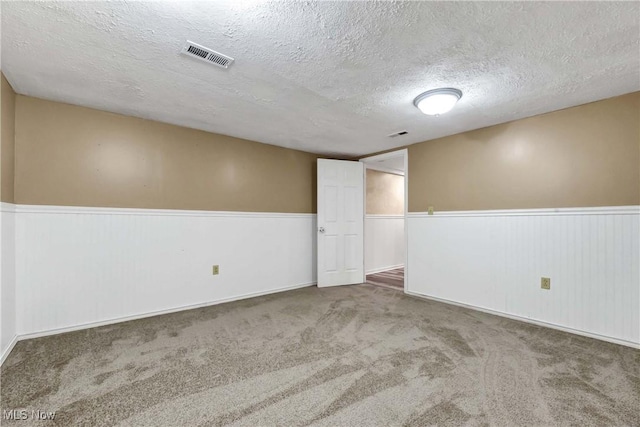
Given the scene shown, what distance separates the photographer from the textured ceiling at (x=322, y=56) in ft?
4.87

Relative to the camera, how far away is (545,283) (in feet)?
9.20

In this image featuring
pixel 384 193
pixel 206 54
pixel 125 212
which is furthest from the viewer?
pixel 384 193

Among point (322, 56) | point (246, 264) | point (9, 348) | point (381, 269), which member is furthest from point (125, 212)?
point (381, 269)

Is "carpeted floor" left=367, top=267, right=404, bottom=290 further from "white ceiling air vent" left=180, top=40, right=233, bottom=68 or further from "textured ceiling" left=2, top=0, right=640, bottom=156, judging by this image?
"white ceiling air vent" left=180, top=40, right=233, bottom=68

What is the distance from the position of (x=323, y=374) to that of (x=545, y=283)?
242 centimetres

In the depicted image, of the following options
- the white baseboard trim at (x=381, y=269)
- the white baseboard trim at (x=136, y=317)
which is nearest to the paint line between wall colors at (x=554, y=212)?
the white baseboard trim at (x=381, y=269)

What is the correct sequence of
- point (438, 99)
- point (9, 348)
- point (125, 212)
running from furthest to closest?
point (125, 212) < point (438, 99) < point (9, 348)

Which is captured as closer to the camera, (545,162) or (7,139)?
(7,139)

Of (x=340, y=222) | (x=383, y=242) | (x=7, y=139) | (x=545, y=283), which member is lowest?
(x=545, y=283)

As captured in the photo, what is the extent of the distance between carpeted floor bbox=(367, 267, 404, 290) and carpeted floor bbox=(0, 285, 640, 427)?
5.13 ft

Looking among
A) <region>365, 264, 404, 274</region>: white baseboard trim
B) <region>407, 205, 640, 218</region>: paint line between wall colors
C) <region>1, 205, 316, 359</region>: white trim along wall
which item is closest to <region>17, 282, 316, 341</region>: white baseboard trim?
<region>1, 205, 316, 359</region>: white trim along wall

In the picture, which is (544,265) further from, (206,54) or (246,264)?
(206,54)

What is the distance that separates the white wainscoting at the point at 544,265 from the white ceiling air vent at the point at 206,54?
9.84ft

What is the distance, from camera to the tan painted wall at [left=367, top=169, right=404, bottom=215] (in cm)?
550
